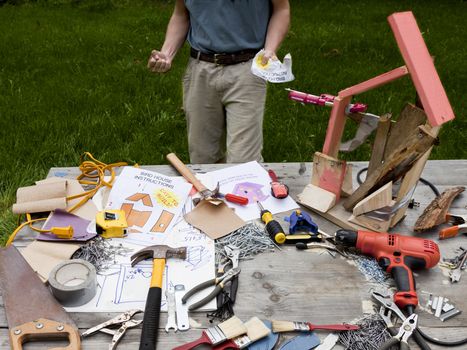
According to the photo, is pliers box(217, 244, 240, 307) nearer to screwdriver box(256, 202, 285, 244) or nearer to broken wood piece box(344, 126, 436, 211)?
screwdriver box(256, 202, 285, 244)

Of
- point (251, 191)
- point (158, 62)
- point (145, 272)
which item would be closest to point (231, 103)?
point (158, 62)

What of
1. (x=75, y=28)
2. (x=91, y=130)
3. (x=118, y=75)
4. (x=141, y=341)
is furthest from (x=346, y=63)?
(x=141, y=341)

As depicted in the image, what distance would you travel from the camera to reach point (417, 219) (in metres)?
1.82

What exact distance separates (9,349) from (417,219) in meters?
1.38

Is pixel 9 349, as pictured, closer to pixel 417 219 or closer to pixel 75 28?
pixel 417 219

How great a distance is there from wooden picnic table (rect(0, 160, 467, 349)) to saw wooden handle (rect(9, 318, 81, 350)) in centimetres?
3

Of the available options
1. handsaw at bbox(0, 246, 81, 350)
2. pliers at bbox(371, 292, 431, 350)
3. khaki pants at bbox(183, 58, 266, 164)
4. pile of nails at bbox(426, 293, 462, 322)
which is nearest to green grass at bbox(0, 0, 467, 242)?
khaki pants at bbox(183, 58, 266, 164)

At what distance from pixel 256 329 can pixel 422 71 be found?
901mm

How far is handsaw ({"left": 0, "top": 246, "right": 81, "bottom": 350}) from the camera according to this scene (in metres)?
1.31

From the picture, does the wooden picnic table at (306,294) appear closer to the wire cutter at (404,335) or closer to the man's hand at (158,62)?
the wire cutter at (404,335)

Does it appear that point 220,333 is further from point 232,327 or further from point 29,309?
point 29,309

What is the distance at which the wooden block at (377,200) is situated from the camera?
1.65 metres

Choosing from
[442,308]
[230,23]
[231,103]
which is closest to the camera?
[442,308]

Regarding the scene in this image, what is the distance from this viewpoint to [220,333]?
1.30 metres
